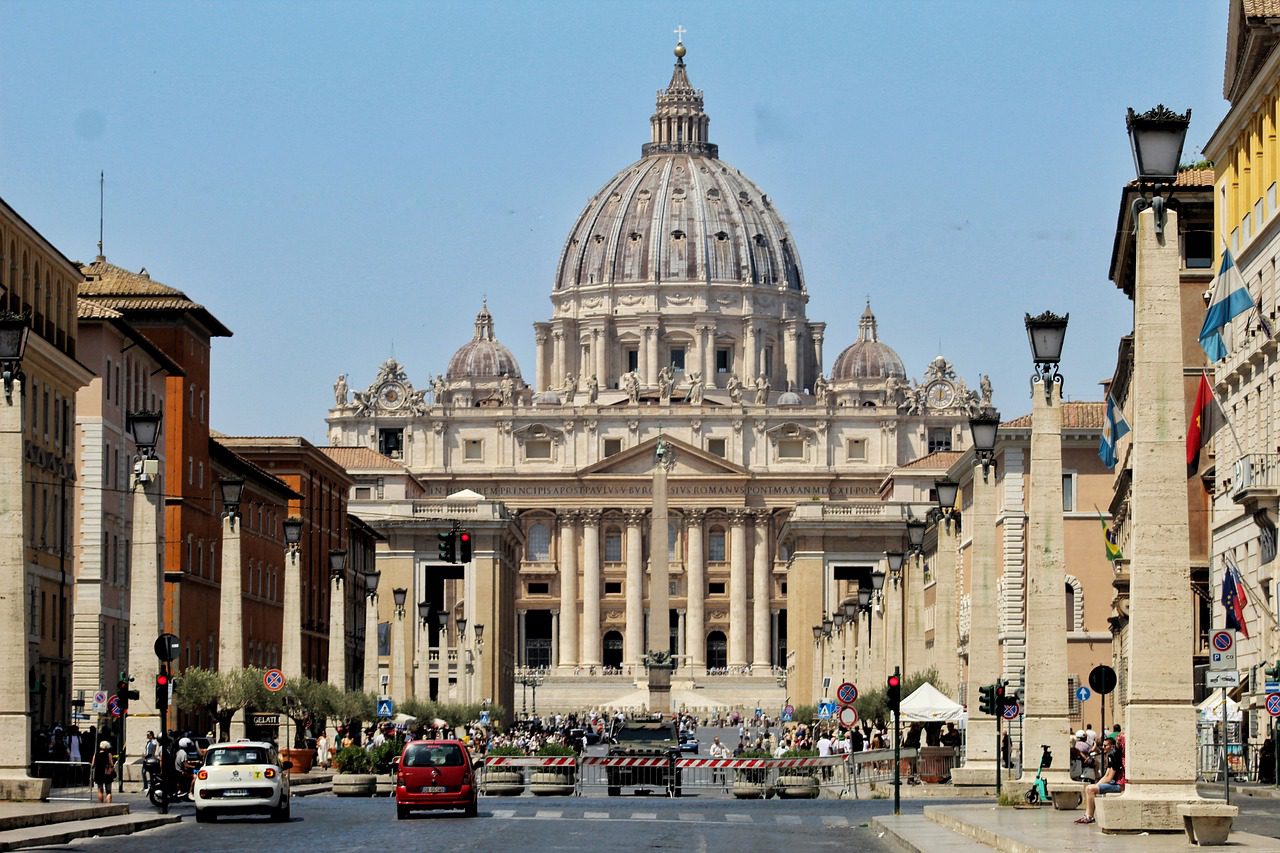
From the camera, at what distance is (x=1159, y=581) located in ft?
79.3

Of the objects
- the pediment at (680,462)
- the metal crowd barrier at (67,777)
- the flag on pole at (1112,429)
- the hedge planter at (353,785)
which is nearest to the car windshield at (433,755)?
the metal crowd barrier at (67,777)

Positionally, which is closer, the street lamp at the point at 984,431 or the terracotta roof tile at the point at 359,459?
the street lamp at the point at 984,431

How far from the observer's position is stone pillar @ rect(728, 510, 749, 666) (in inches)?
7613

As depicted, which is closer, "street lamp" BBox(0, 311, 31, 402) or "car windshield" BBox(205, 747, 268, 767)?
"street lamp" BBox(0, 311, 31, 402)

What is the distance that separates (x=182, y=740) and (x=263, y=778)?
10.5 m

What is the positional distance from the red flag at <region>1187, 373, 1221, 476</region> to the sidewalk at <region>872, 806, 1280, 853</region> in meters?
13.3

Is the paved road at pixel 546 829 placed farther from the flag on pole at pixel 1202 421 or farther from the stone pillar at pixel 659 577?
the stone pillar at pixel 659 577

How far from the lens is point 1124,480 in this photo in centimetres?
6994

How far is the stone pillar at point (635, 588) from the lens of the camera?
7653 inches

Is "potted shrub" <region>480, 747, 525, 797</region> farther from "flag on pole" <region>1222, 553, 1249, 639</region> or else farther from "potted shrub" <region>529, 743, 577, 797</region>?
"flag on pole" <region>1222, 553, 1249, 639</region>

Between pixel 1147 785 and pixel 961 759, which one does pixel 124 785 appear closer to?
pixel 961 759

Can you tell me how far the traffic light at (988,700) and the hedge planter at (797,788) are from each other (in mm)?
16187

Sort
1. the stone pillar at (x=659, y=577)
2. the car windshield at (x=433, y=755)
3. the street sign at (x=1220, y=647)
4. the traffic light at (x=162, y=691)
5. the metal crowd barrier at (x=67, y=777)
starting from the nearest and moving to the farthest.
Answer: the street sign at (x=1220, y=647) → the car windshield at (x=433, y=755) → the traffic light at (x=162, y=691) → the metal crowd barrier at (x=67, y=777) → the stone pillar at (x=659, y=577)

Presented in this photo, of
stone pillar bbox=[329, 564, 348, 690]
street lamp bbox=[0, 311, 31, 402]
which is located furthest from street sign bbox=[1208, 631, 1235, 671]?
stone pillar bbox=[329, 564, 348, 690]
